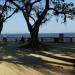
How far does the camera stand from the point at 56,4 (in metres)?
32.0

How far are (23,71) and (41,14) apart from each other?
15237mm

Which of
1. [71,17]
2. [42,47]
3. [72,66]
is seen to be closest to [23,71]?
[72,66]

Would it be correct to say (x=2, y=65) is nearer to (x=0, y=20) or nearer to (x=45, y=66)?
(x=45, y=66)

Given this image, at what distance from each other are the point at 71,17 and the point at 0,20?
12272mm

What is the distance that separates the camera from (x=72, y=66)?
61.0 ft

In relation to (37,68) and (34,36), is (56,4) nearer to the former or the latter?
(34,36)

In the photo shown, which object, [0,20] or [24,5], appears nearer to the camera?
[24,5]

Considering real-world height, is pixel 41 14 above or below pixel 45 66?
above

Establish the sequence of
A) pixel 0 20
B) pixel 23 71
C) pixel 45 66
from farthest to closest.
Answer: pixel 0 20 < pixel 45 66 < pixel 23 71

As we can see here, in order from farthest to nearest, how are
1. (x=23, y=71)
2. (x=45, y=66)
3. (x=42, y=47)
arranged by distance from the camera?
(x=42, y=47) < (x=45, y=66) < (x=23, y=71)

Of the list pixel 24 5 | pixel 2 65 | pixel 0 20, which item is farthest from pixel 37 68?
pixel 0 20

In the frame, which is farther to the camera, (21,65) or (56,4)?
(56,4)

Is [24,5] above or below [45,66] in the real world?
above

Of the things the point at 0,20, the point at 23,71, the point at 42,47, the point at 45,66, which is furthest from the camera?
the point at 0,20
